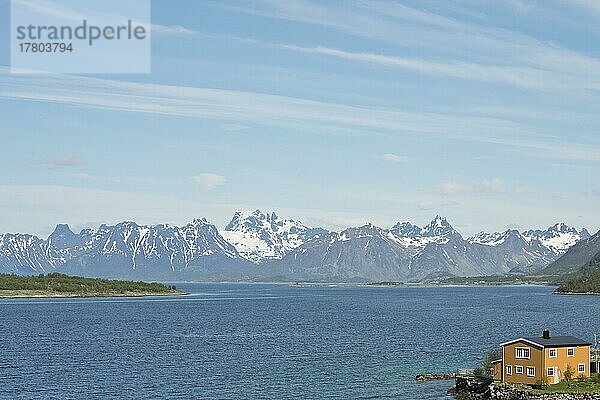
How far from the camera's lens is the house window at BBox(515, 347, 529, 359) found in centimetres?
7169

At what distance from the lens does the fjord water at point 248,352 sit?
260ft

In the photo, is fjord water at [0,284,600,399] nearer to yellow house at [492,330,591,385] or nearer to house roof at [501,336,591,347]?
yellow house at [492,330,591,385]

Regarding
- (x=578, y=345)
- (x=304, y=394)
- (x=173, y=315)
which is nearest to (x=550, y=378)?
(x=578, y=345)

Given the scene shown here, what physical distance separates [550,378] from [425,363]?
24875 millimetres

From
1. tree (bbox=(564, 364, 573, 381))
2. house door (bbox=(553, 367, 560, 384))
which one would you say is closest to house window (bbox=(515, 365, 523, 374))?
house door (bbox=(553, 367, 560, 384))

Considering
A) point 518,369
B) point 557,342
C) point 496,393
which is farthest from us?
point 557,342

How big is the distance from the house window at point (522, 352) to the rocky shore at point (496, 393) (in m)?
2.70

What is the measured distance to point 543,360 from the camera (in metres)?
70.8

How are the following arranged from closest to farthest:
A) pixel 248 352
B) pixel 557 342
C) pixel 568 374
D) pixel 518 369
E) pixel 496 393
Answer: pixel 496 393, pixel 568 374, pixel 518 369, pixel 557 342, pixel 248 352

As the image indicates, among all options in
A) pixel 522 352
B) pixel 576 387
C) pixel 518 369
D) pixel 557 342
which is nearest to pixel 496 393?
pixel 518 369

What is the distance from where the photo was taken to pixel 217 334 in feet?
438

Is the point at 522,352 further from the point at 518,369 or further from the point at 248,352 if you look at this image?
the point at 248,352

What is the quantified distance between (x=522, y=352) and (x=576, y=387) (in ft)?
17.1

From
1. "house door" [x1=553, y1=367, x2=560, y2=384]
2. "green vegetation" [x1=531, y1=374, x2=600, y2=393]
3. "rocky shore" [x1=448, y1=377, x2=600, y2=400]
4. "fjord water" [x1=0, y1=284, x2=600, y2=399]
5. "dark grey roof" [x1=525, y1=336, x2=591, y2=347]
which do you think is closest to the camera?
"rocky shore" [x1=448, y1=377, x2=600, y2=400]
